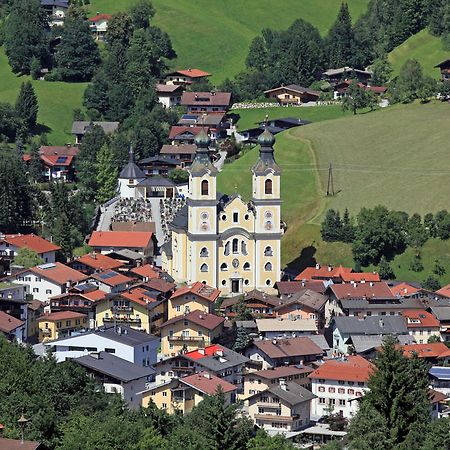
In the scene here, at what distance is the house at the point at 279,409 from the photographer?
81188mm

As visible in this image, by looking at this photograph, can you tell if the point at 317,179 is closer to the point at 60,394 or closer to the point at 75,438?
the point at 60,394

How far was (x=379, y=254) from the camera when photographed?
112188 millimetres

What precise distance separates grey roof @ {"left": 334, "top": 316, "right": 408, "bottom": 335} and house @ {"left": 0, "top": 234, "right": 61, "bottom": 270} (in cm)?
2170

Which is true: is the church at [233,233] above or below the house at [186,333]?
above

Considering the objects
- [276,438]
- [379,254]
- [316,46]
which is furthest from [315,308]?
[316,46]

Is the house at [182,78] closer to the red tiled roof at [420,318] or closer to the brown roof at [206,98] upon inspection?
the brown roof at [206,98]

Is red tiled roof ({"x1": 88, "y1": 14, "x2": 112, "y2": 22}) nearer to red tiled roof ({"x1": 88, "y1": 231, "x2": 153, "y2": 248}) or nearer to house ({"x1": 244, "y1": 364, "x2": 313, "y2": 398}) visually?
red tiled roof ({"x1": 88, "y1": 231, "x2": 153, "y2": 248})

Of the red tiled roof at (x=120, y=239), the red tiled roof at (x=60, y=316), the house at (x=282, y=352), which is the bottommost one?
the house at (x=282, y=352)

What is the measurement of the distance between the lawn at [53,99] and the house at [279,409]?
66102 mm

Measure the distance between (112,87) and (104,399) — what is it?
74551 millimetres

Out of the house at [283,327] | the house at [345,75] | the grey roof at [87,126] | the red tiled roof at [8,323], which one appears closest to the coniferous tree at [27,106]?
A: the grey roof at [87,126]

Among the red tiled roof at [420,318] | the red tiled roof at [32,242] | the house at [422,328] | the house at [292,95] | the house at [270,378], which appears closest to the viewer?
the house at [270,378]

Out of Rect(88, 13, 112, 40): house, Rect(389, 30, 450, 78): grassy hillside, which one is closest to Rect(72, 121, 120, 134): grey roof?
Rect(88, 13, 112, 40): house

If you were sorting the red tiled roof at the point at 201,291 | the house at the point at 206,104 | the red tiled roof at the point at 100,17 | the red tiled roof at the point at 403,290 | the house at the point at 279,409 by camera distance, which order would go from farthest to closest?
the red tiled roof at the point at 100,17 < the house at the point at 206,104 < the red tiled roof at the point at 403,290 < the red tiled roof at the point at 201,291 < the house at the point at 279,409
